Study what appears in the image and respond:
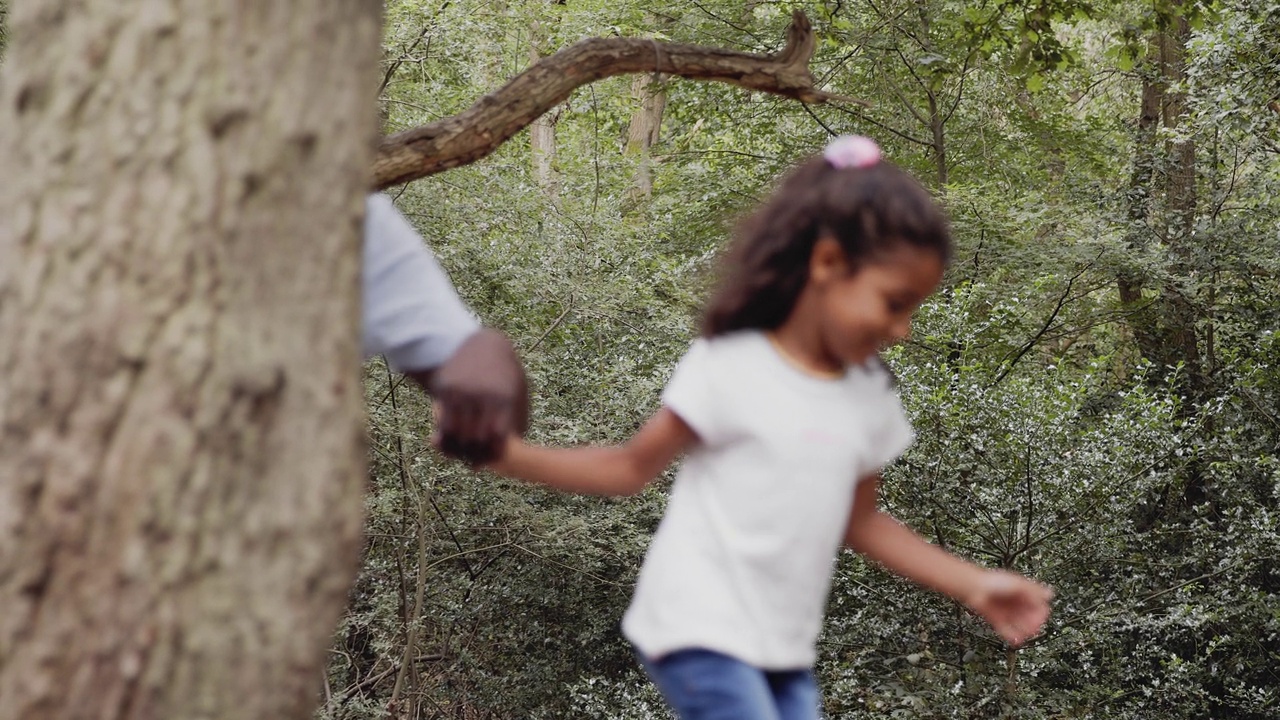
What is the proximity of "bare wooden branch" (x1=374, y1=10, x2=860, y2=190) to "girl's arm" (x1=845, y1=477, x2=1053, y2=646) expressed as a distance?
163 cm

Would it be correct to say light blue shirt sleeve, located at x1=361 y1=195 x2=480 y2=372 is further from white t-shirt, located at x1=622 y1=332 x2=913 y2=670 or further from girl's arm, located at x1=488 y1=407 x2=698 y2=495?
white t-shirt, located at x1=622 y1=332 x2=913 y2=670

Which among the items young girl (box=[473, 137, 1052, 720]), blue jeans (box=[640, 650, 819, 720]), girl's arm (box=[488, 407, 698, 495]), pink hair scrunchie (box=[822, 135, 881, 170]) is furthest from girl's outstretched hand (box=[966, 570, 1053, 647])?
pink hair scrunchie (box=[822, 135, 881, 170])

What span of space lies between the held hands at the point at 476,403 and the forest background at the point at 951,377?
16.9 ft

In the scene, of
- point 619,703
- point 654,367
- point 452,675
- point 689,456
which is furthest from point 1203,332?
point 689,456

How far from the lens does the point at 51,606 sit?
108 centimetres

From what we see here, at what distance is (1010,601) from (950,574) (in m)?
0.09

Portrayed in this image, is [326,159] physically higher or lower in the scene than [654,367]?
higher

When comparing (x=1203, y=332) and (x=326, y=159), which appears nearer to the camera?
(x=326, y=159)

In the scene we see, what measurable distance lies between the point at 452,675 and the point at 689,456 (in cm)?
862

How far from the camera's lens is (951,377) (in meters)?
8.02

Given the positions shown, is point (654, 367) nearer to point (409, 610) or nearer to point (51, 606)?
point (409, 610)

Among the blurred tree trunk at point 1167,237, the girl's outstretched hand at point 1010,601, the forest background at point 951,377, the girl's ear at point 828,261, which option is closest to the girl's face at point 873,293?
the girl's ear at point 828,261

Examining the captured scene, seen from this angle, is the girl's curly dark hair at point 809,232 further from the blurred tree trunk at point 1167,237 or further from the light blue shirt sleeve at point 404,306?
the blurred tree trunk at point 1167,237

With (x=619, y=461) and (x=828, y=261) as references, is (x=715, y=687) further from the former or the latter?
(x=828, y=261)
